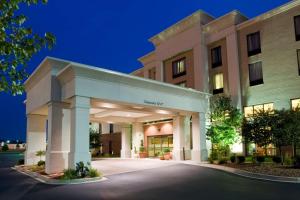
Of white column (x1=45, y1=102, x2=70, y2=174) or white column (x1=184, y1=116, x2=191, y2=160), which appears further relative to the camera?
white column (x1=184, y1=116, x2=191, y2=160)

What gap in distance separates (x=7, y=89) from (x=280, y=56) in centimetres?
2490

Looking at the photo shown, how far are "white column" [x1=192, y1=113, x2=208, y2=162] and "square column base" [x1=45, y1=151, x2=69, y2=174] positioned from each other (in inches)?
464

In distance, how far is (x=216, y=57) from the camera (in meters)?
32.4

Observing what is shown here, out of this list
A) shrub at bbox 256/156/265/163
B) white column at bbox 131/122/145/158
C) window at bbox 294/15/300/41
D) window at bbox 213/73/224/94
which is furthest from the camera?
white column at bbox 131/122/145/158

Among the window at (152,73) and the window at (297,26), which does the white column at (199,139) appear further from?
the window at (152,73)

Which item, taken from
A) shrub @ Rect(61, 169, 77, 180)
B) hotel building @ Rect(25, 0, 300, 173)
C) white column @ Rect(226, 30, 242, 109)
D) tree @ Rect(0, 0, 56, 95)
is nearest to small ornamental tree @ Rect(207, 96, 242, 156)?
hotel building @ Rect(25, 0, 300, 173)

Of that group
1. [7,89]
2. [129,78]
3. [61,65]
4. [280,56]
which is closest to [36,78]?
[61,65]

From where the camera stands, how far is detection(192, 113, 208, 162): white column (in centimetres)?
2673

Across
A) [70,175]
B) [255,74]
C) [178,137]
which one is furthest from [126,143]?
[70,175]

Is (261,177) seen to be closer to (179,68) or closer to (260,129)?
(260,129)

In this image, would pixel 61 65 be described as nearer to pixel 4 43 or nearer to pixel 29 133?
pixel 29 133

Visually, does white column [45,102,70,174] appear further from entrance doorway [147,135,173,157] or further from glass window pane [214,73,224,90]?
glass window pane [214,73,224,90]

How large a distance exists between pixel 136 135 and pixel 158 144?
297cm

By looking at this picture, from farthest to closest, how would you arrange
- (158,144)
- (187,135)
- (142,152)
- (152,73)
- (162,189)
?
(152,73) → (158,144) → (142,152) → (187,135) → (162,189)
